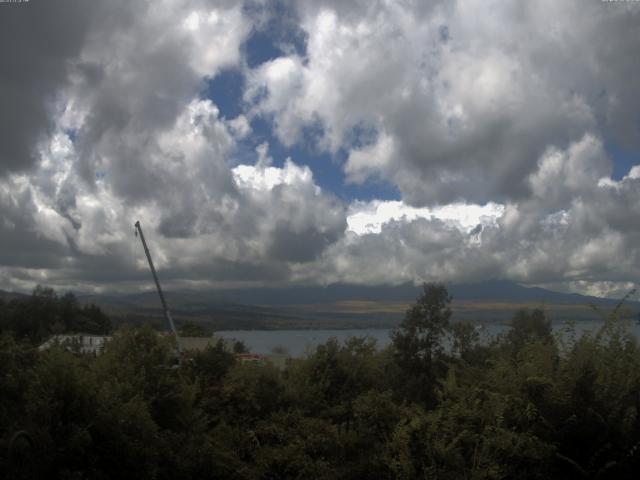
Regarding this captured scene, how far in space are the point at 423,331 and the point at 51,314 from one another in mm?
56499

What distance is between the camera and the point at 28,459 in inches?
331

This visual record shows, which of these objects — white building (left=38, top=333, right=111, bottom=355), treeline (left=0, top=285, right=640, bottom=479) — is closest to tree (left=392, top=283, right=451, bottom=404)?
white building (left=38, top=333, right=111, bottom=355)

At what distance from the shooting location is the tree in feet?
120

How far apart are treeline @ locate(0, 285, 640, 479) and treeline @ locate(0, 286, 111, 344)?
62.4 meters

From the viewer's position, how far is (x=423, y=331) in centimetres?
3797

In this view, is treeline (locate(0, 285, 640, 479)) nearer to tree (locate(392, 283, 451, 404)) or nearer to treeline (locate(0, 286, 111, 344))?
tree (locate(392, 283, 451, 404))

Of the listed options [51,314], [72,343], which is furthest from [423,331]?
[51,314]

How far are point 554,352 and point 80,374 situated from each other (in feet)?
23.7

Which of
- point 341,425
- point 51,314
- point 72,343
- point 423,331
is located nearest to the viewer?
point 341,425

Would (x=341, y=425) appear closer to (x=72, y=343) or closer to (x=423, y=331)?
(x=72, y=343)

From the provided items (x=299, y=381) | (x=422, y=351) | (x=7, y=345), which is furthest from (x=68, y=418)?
(x=422, y=351)

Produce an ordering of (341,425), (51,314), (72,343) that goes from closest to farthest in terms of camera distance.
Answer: (341,425) < (72,343) < (51,314)

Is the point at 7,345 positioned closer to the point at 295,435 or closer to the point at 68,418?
the point at 68,418

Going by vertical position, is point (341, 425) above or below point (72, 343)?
below
